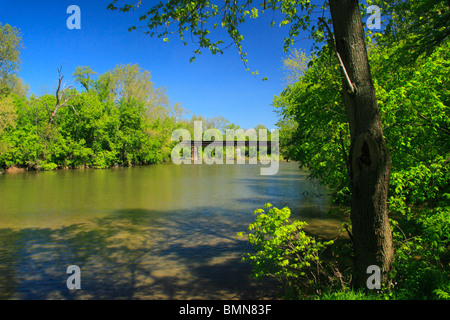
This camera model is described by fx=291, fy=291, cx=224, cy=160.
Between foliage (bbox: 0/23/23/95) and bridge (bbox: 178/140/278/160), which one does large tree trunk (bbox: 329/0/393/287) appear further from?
bridge (bbox: 178/140/278/160)

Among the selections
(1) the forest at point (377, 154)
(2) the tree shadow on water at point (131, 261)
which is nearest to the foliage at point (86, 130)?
(2) the tree shadow on water at point (131, 261)

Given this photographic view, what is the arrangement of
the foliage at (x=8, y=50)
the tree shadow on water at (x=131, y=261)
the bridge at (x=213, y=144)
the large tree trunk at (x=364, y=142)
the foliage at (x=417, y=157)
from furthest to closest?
the bridge at (x=213, y=144)
the foliage at (x=8, y=50)
the tree shadow on water at (x=131, y=261)
the foliage at (x=417, y=157)
the large tree trunk at (x=364, y=142)

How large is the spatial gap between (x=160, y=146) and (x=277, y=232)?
62.9 metres

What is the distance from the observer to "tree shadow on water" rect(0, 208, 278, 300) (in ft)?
20.9

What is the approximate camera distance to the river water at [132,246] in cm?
653

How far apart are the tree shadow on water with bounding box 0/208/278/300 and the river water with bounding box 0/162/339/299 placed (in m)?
0.02

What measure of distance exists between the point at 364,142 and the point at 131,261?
7047 mm

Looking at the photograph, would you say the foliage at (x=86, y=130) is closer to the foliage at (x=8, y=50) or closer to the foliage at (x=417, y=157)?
the foliage at (x=8, y=50)

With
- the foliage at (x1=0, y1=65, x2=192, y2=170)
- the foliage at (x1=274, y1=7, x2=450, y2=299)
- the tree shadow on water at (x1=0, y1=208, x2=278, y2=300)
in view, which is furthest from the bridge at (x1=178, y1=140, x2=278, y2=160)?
the foliage at (x1=274, y1=7, x2=450, y2=299)

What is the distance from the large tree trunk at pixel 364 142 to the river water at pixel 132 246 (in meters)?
3.06

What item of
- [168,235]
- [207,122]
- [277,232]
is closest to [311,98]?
[277,232]

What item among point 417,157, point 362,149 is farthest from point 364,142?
point 417,157

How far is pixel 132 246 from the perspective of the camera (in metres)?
9.62

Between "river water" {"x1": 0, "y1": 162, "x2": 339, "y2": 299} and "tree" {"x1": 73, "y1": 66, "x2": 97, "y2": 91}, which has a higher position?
"tree" {"x1": 73, "y1": 66, "x2": 97, "y2": 91}
